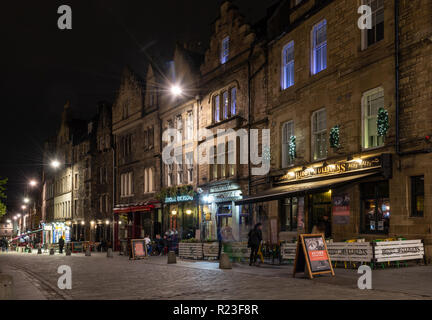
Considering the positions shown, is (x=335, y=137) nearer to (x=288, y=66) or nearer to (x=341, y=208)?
(x=341, y=208)

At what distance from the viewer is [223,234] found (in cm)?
2419

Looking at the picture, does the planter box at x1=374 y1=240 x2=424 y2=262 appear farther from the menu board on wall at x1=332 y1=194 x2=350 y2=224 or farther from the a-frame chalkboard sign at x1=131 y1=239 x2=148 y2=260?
the a-frame chalkboard sign at x1=131 y1=239 x2=148 y2=260

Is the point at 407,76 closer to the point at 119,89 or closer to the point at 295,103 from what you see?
the point at 295,103

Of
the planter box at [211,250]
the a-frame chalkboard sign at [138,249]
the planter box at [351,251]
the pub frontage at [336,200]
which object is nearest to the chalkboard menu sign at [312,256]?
the pub frontage at [336,200]

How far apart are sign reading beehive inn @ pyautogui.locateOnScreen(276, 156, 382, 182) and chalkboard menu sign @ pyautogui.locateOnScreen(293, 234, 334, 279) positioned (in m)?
4.73

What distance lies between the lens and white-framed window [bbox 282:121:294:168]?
2423 centimetres

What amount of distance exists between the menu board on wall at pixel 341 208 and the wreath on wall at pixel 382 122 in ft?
10.0

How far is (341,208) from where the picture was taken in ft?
65.5

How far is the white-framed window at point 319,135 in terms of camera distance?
2167 centimetres

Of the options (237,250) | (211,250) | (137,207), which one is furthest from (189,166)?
(237,250)

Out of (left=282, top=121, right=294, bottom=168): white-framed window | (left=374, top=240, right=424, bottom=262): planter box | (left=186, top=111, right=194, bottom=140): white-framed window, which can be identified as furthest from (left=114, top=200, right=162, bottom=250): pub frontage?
(left=374, top=240, right=424, bottom=262): planter box

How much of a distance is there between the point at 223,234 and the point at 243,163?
15.5 ft

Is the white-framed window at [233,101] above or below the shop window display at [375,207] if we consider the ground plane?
above

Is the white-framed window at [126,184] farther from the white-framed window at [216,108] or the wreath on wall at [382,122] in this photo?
the wreath on wall at [382,122]
